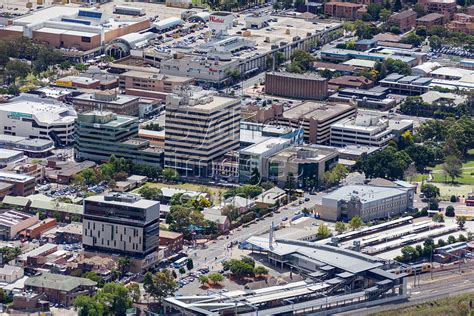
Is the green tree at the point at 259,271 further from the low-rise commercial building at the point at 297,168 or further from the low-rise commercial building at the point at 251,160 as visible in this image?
the low-rise commercial building at the point at 251,160

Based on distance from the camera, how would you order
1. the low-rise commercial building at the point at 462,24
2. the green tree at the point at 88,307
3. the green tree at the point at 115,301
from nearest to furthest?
the green tree at the point at 88,307 < the green tree at the point at 115,301 < the low-rise commercial building at the point at 462,24

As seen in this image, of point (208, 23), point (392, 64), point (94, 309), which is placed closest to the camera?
point (94, 309)

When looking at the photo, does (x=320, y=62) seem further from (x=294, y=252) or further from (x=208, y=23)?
(x=294, y=252)

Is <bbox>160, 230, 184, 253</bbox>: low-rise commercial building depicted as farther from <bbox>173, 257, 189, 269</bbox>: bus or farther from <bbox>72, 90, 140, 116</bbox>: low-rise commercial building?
<bbox>72, 90, 140, 116</bbox>: low-rise commercial building

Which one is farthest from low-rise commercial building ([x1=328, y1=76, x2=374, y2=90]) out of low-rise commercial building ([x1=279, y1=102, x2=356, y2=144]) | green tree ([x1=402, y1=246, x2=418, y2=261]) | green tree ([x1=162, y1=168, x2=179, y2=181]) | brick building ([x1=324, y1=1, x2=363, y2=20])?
green tree ([x1=402, y1=246, x2=418, y2=261])

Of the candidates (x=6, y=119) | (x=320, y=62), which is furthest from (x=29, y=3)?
(x=6, y=119)

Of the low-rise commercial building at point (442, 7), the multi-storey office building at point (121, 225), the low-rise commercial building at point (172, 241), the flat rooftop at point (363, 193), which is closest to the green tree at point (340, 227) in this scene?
the flat rooftop at point (363, 193)
